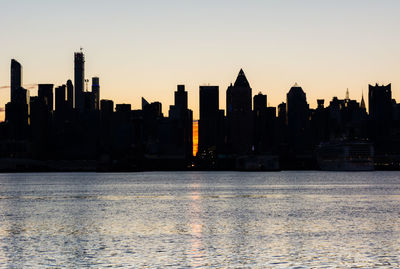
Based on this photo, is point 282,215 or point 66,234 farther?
point 282,215

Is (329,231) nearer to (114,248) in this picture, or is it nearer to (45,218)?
(114,248)

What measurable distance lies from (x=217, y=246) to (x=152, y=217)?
28267 mm

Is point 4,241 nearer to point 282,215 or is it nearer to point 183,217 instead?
point 183,217

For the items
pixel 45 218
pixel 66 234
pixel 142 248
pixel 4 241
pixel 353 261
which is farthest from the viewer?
pixel 45 218

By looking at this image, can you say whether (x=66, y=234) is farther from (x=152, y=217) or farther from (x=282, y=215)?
(x=282, y=215)

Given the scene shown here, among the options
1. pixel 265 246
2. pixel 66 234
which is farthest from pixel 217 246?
pixel 66 234

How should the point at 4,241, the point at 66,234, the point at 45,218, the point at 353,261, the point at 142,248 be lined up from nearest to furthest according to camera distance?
the point at 353,261, the point at 142,248, the point at 4,241, the point at 66,234, the point at 45,218

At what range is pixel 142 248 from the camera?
5100cm

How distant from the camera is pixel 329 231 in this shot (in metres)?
63.0

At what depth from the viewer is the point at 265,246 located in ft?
172

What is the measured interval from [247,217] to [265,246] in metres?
27.7

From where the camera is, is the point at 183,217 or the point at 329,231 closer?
the point at 329,231

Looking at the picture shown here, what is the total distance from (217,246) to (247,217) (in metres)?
28.0

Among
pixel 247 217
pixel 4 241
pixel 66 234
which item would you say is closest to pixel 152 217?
pixel 247 217
